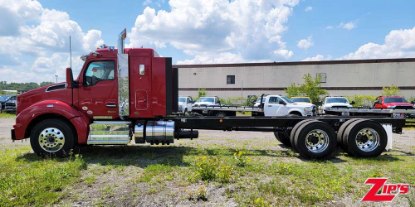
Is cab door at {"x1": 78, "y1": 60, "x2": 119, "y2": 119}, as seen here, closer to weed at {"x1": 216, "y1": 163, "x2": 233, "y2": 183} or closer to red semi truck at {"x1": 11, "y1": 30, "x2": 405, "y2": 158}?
red semi truck at {"x1": 11, "y1": 30, "x2": 405, "y2": 158}

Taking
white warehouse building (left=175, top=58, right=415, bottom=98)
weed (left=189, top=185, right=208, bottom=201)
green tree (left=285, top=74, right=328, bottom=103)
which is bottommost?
weed (left=189, top=185, right=208, bottom=201)

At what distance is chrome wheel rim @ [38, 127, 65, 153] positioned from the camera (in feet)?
26.6

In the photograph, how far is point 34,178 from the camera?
20.2 ft

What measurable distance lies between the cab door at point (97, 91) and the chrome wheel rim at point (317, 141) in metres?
4.99

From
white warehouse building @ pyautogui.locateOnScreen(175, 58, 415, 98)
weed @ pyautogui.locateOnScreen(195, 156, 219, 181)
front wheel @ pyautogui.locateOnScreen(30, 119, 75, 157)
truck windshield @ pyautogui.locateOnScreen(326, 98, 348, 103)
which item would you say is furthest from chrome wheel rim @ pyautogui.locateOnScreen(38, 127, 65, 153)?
white warehouse building @ pyautogui.locateOnScreen(175, 58, 415, 98)

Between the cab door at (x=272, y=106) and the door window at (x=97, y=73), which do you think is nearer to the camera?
the door window at (x=97, y=73)

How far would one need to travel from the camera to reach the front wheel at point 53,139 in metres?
8.10

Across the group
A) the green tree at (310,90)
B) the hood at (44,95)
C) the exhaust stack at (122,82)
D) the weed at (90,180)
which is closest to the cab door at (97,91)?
the exhaust stack at (122,82)

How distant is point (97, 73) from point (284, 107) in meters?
14.1

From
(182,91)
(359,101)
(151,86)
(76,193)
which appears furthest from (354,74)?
(76,193)

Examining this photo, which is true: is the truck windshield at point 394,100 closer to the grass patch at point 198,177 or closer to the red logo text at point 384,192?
the grass patch at point 198,177

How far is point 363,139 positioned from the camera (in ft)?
29.1

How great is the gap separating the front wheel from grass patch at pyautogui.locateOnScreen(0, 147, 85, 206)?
266 millimetres

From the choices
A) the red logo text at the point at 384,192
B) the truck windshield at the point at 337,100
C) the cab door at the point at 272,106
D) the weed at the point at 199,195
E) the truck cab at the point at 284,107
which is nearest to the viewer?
the red logo text at the point at 384,192
